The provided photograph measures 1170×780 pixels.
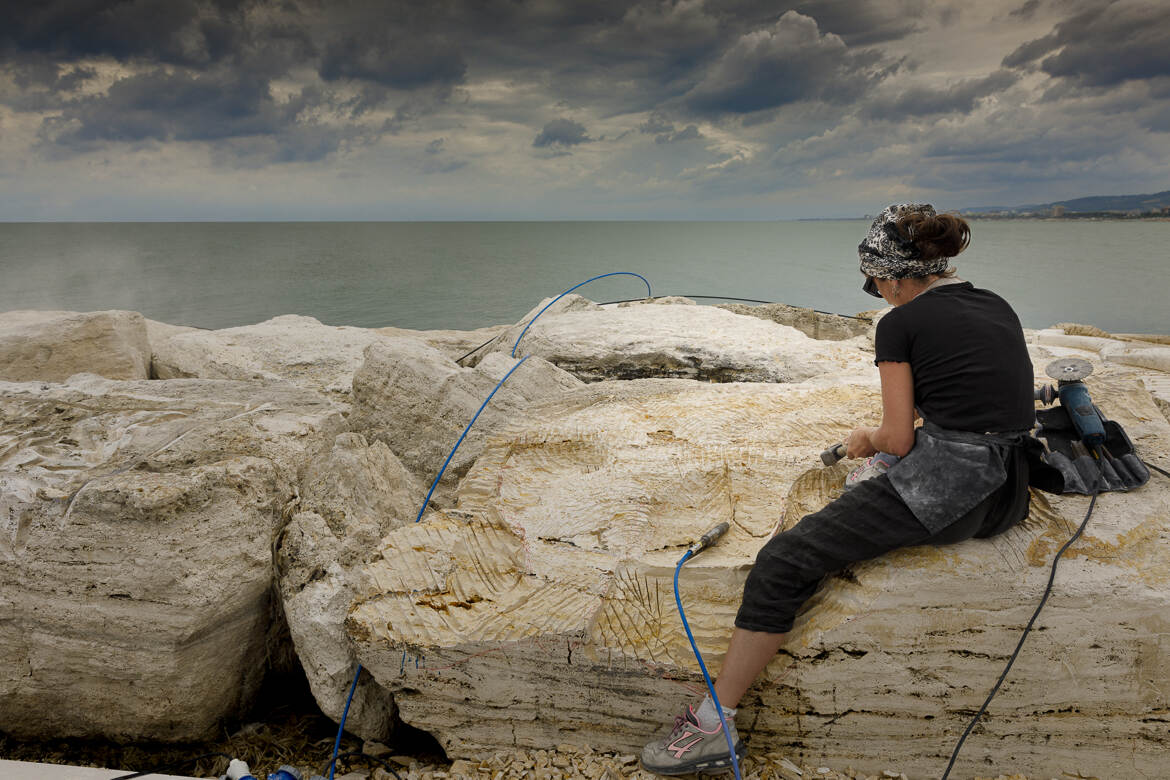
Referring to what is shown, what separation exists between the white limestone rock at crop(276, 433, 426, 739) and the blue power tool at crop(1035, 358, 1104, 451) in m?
2.78

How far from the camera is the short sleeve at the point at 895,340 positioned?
6.84 ft

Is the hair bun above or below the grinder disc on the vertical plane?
above

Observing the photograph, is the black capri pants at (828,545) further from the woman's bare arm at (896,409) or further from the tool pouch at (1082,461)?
the tool pouch at (1082,461)

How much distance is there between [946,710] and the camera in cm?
233

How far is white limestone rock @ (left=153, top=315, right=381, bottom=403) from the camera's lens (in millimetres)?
5715

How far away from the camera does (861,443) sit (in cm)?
233

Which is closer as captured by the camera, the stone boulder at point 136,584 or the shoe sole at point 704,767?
the shoe sole at point 704,767

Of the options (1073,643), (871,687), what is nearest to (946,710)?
(871,687)

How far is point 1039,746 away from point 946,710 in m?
0.35

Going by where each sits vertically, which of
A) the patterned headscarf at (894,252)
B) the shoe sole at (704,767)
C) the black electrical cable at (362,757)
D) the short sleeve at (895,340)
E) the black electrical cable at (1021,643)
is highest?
the patterned headscarf at (894,252)

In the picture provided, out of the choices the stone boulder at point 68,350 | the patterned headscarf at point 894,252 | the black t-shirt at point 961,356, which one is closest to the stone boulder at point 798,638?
the black t-shirt at point 961,356

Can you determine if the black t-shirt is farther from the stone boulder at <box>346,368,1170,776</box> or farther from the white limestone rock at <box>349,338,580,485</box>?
the white limestone rock at <box>349,338,580,485</box>

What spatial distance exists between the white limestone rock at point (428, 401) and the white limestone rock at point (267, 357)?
128 centimetres

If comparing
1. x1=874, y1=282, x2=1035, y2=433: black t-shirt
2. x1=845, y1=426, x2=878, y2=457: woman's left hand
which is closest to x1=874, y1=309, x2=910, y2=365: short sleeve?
x1=874, y1=282, x2=1035, y2=433: black t-shirt
